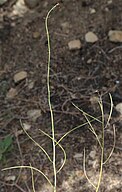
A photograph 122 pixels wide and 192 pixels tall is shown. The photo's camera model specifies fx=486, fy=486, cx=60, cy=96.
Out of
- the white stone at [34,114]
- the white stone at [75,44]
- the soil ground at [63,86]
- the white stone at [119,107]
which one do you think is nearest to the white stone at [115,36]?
the soil ground at [63,86]

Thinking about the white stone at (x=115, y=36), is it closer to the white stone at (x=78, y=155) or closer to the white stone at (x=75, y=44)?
the white stone at (x=75, y=44)

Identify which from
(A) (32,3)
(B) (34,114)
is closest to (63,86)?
(B) (34,114)

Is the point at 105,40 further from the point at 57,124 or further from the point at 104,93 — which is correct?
the point at 57,124

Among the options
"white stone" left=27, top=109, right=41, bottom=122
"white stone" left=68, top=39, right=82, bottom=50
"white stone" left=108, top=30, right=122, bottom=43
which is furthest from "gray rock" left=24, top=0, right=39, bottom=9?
"white stone" left=27, top=109, right=41, bottom=122

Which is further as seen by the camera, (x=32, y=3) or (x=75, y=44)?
(x=32, y=3)

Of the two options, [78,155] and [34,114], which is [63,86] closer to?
[34,114]
